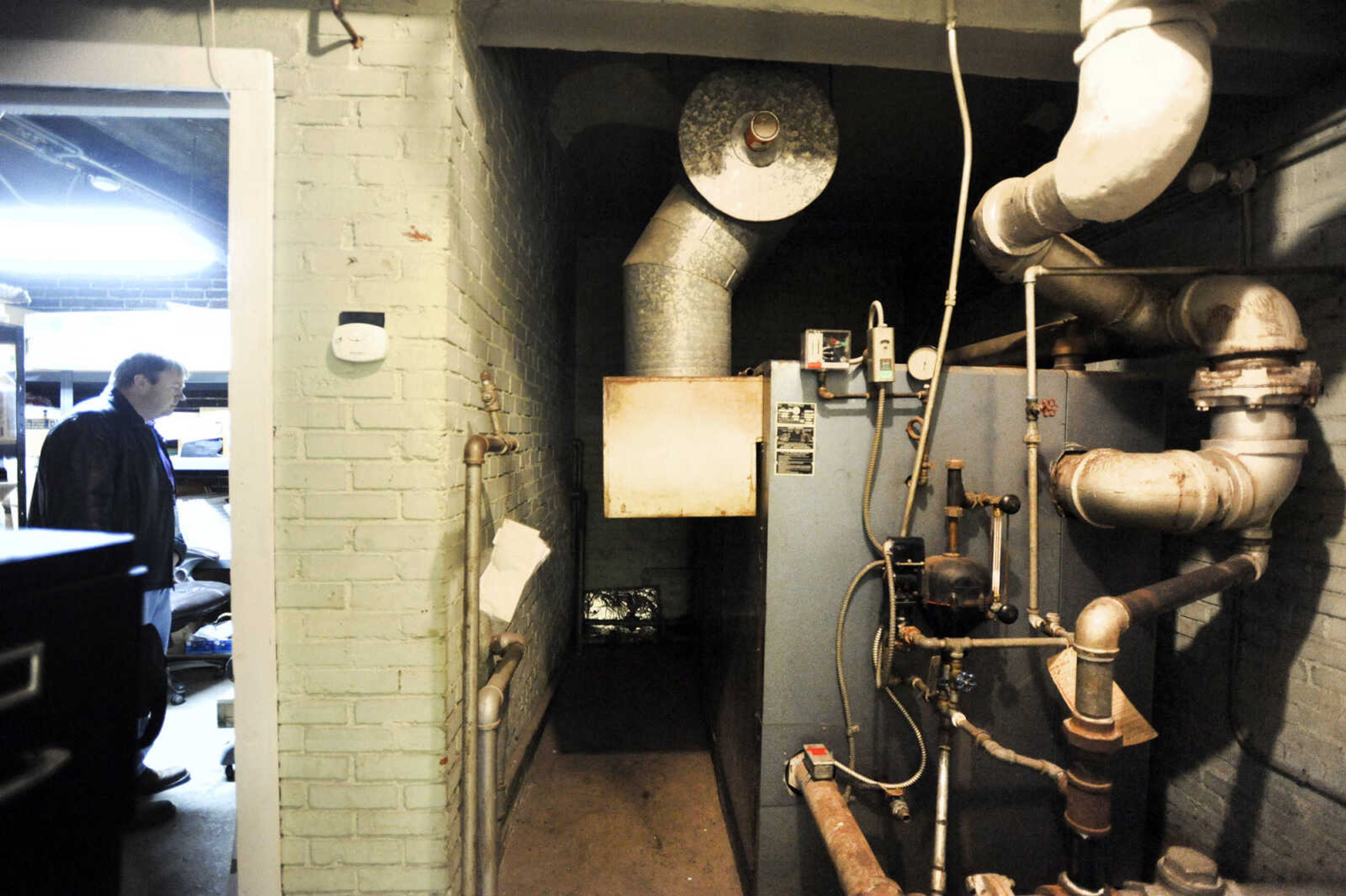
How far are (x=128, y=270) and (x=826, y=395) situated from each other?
550cm

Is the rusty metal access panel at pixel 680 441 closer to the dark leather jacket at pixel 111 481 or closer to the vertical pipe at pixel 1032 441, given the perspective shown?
the vertical pipe at pixel 1032 441

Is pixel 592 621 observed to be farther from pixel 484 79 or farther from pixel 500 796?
pixel 484 79

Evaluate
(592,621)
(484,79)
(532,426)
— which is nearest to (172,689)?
(592,621)

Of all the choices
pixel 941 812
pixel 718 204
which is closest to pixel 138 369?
pixel 718 204

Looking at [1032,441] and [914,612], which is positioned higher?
[1032,441]

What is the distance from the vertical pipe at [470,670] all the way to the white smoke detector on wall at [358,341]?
34cm

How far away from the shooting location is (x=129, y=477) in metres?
2.20

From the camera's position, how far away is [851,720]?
1570 mm

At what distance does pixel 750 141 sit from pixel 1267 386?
5.61 feet

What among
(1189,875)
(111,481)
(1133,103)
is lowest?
(1189,875)

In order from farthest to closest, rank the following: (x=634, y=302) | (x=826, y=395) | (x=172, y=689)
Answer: (x=172, y=689), (x=634, y=302), (x=826, y=395)

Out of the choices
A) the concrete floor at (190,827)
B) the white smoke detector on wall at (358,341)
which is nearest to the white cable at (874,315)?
the white smoke detector on wall at (358,341)

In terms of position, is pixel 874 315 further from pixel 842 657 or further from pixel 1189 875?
pixel 1189 875

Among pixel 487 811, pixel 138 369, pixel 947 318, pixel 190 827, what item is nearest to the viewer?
pixel 487 811
